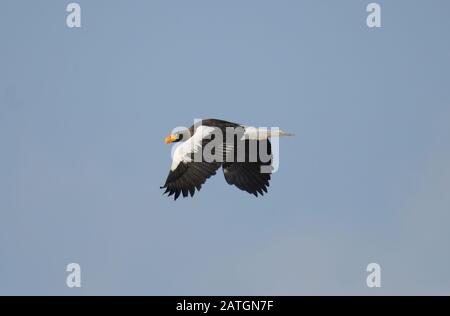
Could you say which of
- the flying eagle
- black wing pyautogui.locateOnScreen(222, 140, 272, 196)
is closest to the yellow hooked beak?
the flying eagle

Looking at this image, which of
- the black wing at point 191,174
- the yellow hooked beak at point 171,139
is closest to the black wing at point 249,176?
the yellow hooked beak at point 171,139

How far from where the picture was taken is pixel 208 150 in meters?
24.9

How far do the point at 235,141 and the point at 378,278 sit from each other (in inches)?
177

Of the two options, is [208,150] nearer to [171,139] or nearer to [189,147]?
[189,147]

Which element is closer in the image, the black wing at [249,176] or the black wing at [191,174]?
the black wing at [191,174]

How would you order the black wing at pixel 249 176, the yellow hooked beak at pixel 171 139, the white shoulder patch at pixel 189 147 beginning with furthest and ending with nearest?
the black wing at pixel 249 176 → the yellow hooked beak at pixel 171 139 → the white shoulder patch at pixel 189 147

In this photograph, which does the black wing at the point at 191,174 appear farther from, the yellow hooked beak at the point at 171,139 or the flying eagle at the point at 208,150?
the yellow hooked beak at the point at 171,139

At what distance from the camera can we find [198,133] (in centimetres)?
2509

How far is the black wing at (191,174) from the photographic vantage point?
2494 cm

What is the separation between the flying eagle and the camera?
2494 cm

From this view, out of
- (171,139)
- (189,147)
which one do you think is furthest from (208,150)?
(171,139)

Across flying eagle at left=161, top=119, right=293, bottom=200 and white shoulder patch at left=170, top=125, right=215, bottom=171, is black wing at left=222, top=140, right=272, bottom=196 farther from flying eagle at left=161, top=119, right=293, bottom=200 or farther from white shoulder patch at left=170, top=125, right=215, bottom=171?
white shoulder patch at left=170, top=125, right=215, bottom=171

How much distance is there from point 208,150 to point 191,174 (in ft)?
2.14
